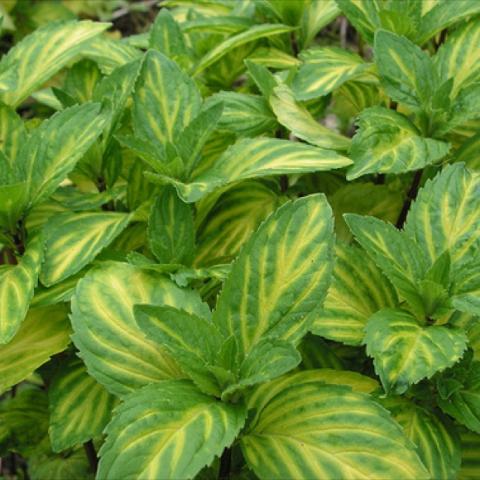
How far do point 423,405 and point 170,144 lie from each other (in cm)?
55

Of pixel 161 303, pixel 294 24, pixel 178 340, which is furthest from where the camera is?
pixel 294 24

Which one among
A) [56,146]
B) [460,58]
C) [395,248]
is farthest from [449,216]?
[56,146]

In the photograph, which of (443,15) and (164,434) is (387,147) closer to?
(443,15)

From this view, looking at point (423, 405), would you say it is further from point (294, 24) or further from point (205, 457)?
point (294, 24)

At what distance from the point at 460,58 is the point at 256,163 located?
44 centimetres

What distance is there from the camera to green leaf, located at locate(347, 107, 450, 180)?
1.18m

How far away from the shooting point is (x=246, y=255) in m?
1.00

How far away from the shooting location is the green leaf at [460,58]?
132 centimetres

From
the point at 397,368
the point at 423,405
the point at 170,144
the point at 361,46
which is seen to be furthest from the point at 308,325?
the point at 361,46

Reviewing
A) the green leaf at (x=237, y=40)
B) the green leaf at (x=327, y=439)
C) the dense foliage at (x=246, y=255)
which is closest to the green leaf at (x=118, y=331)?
the dense foliage at (x=246, y=255)

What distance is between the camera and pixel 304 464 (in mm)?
908

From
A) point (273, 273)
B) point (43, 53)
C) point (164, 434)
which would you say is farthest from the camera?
point (43, 53)

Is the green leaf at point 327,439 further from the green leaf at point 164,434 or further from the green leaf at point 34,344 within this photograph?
the green leaf at point 34,344

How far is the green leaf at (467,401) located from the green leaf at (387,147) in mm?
317
